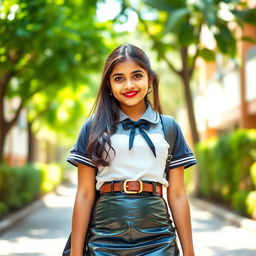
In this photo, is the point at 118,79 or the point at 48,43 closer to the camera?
the point at 118,79

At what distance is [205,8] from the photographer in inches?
422

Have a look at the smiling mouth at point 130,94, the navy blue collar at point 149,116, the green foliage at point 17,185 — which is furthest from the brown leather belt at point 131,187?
the green foliage at point 17,185

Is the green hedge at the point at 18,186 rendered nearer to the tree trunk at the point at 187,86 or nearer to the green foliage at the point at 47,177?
the green foliage at the point at 47,177

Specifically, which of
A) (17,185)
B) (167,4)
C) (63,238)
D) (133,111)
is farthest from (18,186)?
(133,111)

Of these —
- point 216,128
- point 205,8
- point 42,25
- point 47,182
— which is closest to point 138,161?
point 205,8

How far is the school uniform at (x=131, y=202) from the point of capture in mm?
2965

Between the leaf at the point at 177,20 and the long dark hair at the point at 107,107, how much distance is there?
7.87 metres

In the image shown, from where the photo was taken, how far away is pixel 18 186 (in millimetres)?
17109

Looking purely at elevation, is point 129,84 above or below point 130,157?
above

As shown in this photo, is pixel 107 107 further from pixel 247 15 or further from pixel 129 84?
pixel 247 15

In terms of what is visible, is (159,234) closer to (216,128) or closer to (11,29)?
(11,29)

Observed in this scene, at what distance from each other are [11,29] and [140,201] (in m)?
8.66

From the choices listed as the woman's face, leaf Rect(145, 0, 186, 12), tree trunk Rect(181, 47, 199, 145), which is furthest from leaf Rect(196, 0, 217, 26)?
the woman's face

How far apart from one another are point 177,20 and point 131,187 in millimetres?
8458
